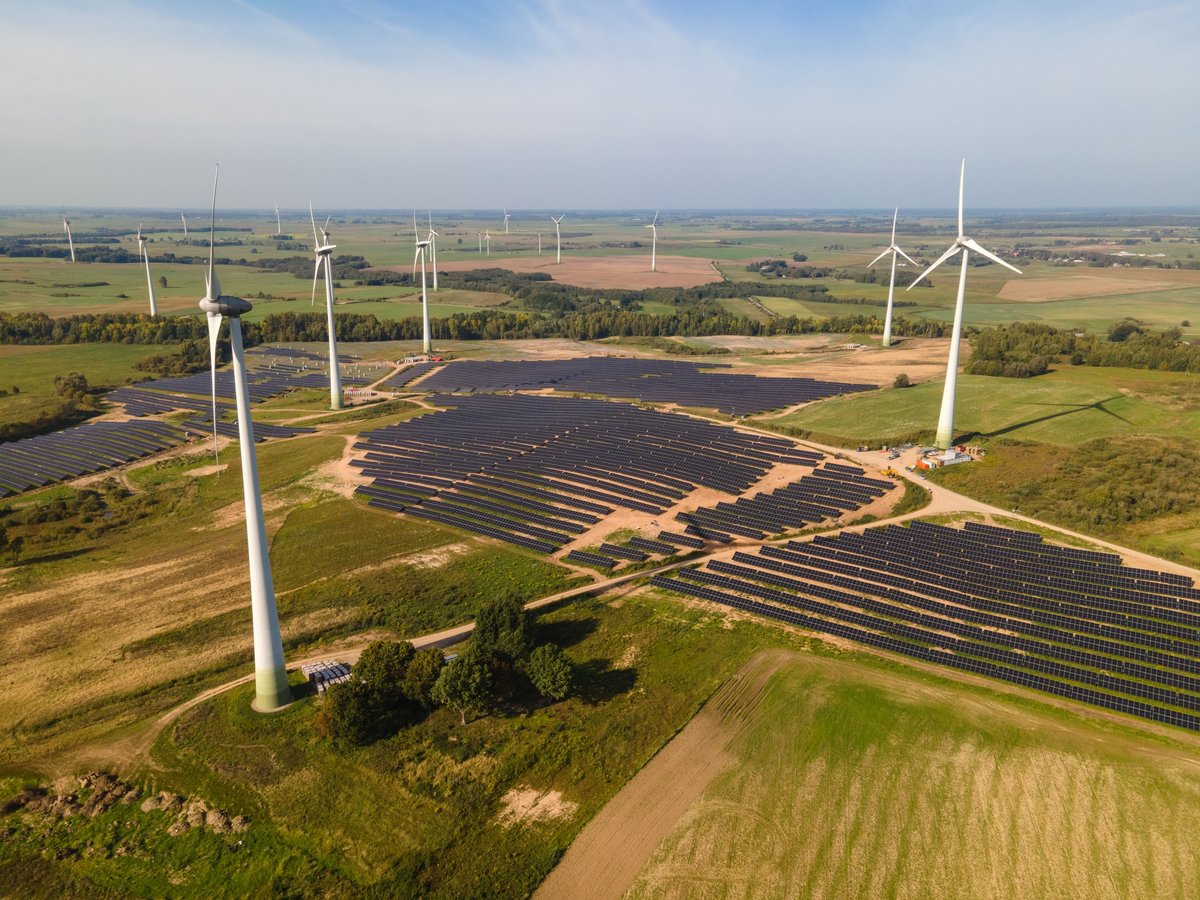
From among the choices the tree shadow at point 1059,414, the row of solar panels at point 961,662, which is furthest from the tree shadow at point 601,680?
the tree shadow at point 1059,414

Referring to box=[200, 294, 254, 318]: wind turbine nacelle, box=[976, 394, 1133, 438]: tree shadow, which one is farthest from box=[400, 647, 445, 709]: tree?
box=[976, 394, 1133, 438]: tree shadow

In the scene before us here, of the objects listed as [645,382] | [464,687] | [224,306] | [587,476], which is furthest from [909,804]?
[645,382]

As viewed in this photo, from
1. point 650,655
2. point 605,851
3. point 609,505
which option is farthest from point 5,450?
point 605,851

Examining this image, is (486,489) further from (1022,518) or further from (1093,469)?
(1093,469)

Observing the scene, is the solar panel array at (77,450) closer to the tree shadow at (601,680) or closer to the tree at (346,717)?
the tree at (346,717)

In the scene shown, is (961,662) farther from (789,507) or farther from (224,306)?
(224,306)

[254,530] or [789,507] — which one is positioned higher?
[254,530]
